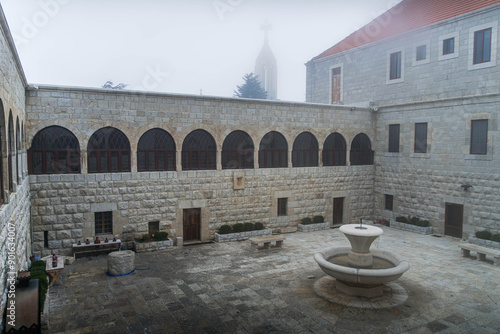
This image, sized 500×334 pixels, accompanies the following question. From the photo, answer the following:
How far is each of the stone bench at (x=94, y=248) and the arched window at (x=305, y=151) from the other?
8567 millimetres

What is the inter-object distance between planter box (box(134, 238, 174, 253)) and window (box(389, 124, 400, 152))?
11.9 meters

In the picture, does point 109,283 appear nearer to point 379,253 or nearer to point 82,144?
point 82,144

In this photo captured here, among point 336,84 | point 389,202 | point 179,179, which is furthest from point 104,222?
point 336,84

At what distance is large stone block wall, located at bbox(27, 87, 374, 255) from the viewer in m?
12.5

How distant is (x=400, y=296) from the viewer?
950cm

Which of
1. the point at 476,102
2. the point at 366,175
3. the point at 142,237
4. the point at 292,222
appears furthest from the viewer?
the point at 366,175

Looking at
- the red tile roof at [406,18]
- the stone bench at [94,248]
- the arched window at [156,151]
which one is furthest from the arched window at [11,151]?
the red tile roof at [406,18]

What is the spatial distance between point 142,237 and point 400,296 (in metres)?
9.09

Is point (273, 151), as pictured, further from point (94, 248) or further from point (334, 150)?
point (94, 248)

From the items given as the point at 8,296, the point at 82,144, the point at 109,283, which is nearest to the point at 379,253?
the point at 109,283

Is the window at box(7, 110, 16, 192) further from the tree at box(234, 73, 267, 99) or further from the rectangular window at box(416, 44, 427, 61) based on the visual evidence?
the tree at box(234, 73, 267, 99)

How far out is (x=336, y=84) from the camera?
21.7 m

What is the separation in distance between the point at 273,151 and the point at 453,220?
8499 millimetres

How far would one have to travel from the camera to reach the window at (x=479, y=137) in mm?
14805
